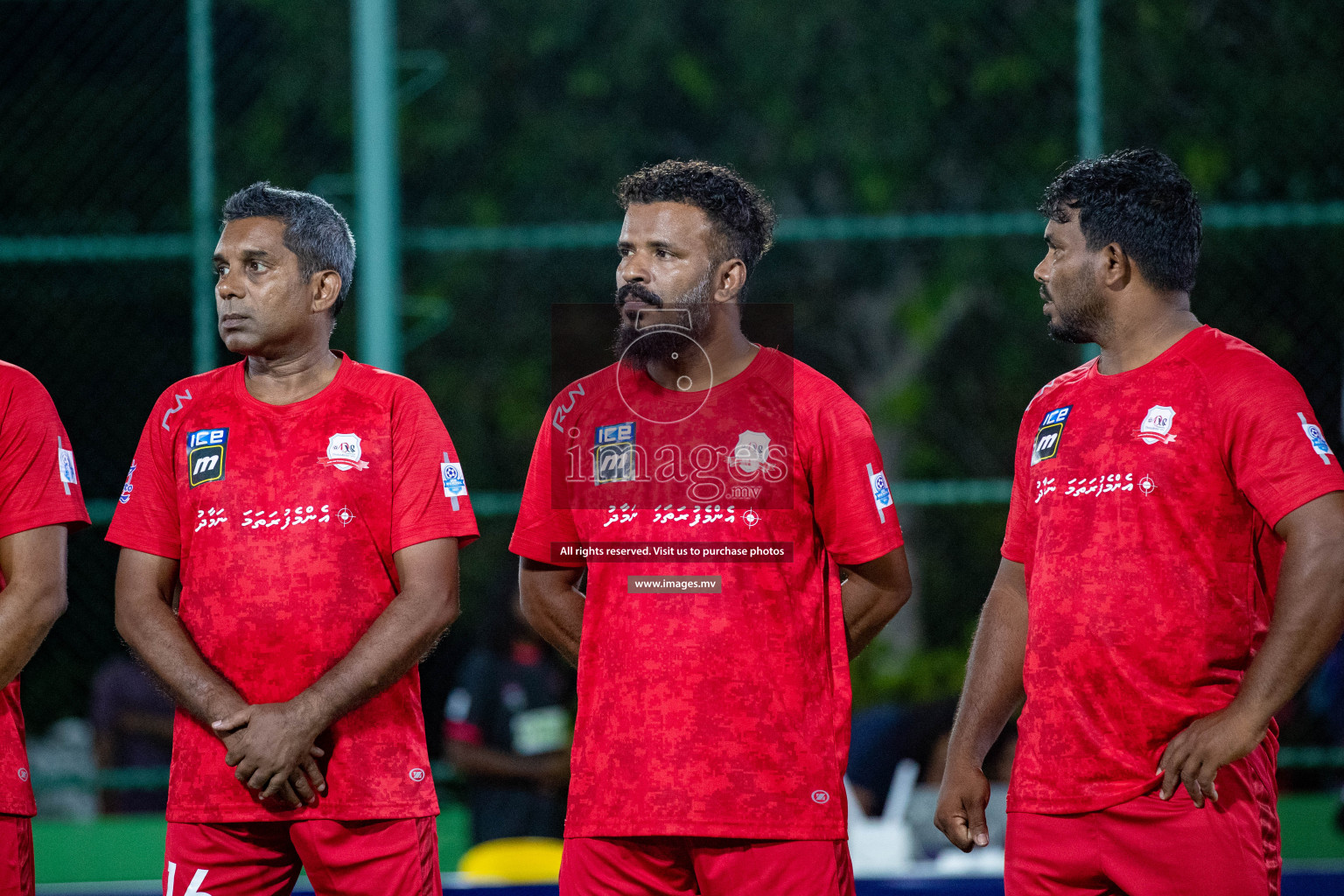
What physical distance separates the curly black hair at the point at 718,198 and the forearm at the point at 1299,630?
1.27 metres

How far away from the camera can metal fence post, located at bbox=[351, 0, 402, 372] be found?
5.96 metres

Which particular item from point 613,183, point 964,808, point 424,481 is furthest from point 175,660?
point 613,183

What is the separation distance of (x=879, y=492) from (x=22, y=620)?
177 cm

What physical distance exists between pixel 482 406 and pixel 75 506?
6095mm

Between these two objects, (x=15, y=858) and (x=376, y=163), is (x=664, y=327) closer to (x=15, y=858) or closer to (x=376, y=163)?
(x=15, y=858)

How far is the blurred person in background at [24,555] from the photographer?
3.14 m

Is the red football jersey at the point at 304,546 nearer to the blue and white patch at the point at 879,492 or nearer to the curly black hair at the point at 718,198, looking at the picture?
the curly black hair at the point at 718,198

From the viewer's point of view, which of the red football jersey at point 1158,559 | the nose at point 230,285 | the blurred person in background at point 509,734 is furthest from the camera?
the blurred person in background at point 509,734

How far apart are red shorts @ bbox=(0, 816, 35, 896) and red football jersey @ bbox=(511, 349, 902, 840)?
113cm

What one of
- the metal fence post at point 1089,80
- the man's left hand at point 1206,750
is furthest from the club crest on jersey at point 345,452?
the metal fence post at point 1089,80

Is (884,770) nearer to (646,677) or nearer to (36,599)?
(646,677)

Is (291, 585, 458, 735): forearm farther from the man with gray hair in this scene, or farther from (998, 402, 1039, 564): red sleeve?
(998, 402, 1039, 564): red sleeve

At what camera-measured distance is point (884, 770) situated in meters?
Result: 6.11

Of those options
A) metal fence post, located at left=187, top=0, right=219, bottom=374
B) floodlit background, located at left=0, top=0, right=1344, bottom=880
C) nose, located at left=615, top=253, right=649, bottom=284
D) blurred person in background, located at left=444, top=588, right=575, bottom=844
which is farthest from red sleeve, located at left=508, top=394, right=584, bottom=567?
metal fence post, located at left=187, top=0, right=219, bottom=374
